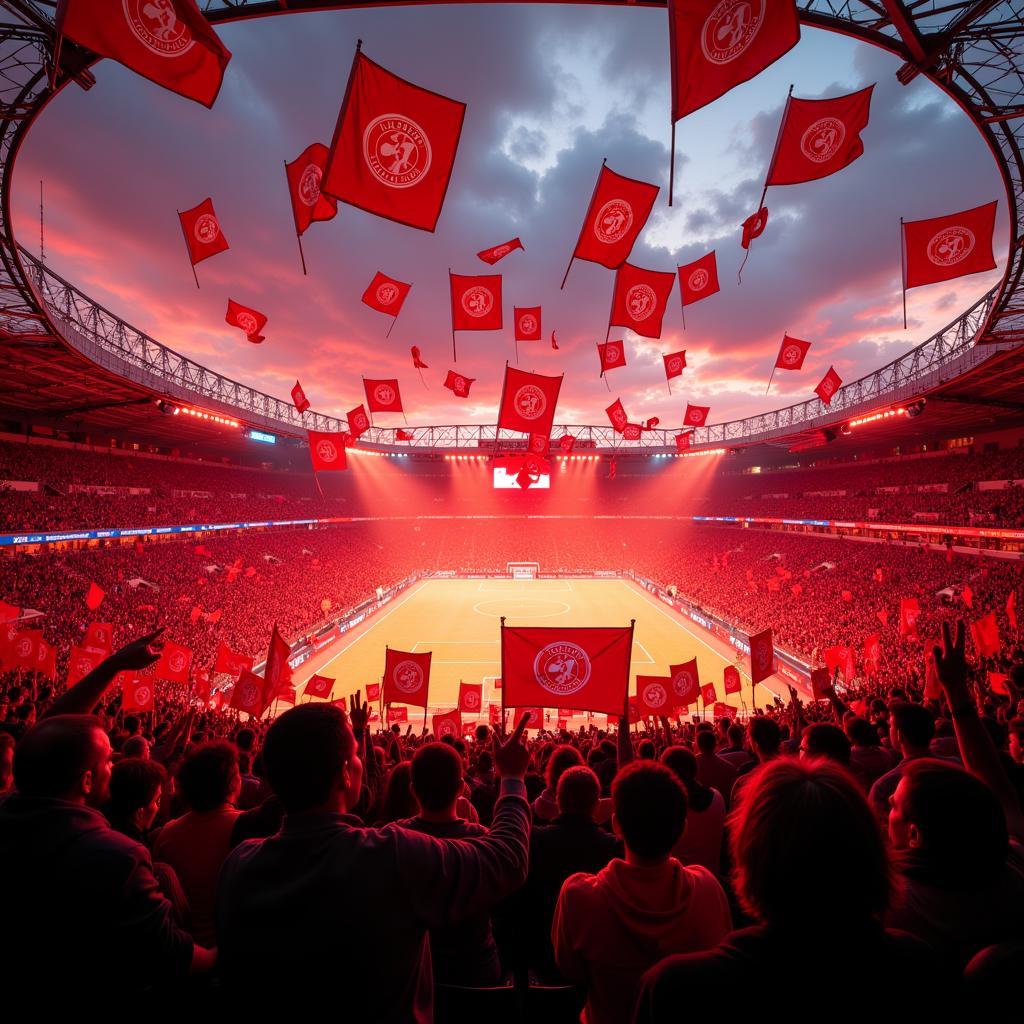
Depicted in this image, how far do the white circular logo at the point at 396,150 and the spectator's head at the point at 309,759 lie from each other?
24.5 ft

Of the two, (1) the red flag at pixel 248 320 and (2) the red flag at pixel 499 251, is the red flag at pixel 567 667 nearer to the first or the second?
(2) the red flag at pixel 499 251

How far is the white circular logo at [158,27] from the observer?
5.95m

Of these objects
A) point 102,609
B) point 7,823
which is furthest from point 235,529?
point 7,823

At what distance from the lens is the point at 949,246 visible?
11.3 metres

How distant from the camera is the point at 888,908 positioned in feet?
4.54

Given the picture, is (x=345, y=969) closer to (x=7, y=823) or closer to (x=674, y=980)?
(x=674, y=980)

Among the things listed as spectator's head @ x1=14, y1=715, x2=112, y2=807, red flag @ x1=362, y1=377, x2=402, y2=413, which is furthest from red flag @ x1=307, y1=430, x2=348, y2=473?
spectator's head @ x1=14, y1=715, x2=112, y2=807

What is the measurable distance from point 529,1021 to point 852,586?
3977cm

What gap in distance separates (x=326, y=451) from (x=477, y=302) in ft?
45.5

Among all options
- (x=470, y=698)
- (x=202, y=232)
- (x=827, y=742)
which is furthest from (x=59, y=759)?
(x=470, y=698)

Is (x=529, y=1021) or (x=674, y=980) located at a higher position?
(x=674, y=980)

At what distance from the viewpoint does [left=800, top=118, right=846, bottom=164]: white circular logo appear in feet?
26.3

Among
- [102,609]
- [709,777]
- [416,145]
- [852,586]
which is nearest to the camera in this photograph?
[709,777]

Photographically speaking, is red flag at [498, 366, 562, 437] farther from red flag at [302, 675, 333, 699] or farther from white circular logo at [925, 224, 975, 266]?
red flag at [302, 675, 333, 699]
